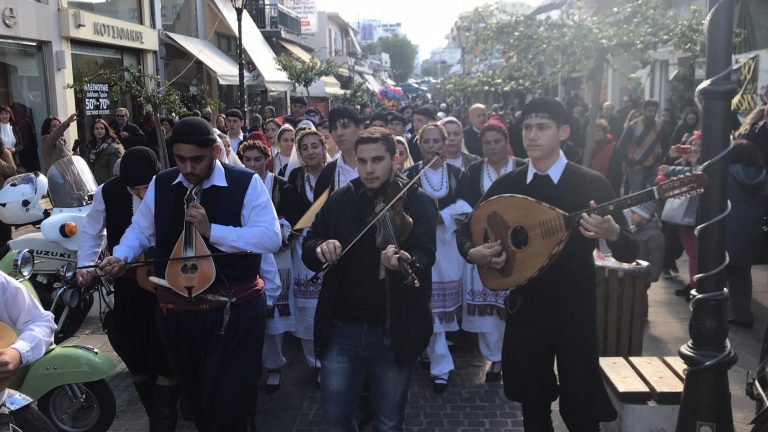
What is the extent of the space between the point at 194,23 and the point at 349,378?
22.4 metres

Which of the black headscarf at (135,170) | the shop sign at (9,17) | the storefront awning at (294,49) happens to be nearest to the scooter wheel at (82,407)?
the black headscarf at (135,170)

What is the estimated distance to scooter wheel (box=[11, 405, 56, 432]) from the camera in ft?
9.78

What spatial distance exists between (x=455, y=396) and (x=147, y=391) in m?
2.17

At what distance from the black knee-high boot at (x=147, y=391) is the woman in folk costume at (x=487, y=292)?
2.48 m

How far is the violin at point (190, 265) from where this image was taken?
3.26m

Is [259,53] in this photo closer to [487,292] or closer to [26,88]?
[26,88]

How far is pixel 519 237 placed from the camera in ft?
11.1

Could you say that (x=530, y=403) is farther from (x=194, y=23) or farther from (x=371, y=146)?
(x=194, y=23)

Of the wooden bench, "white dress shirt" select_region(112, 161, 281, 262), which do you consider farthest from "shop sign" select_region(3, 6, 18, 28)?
the wooden bench

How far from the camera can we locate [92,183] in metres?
6.62

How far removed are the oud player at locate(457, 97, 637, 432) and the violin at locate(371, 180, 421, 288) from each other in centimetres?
41

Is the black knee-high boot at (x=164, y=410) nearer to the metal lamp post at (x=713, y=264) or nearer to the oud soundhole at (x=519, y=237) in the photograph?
the oud soundhole at (x=519, y=237)

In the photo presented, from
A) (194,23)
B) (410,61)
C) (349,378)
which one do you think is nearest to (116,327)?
(349,378)

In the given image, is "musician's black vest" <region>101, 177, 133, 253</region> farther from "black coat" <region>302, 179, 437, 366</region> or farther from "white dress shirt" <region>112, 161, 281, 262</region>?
"black coat" <region>302, 179, 437, 366</region>
